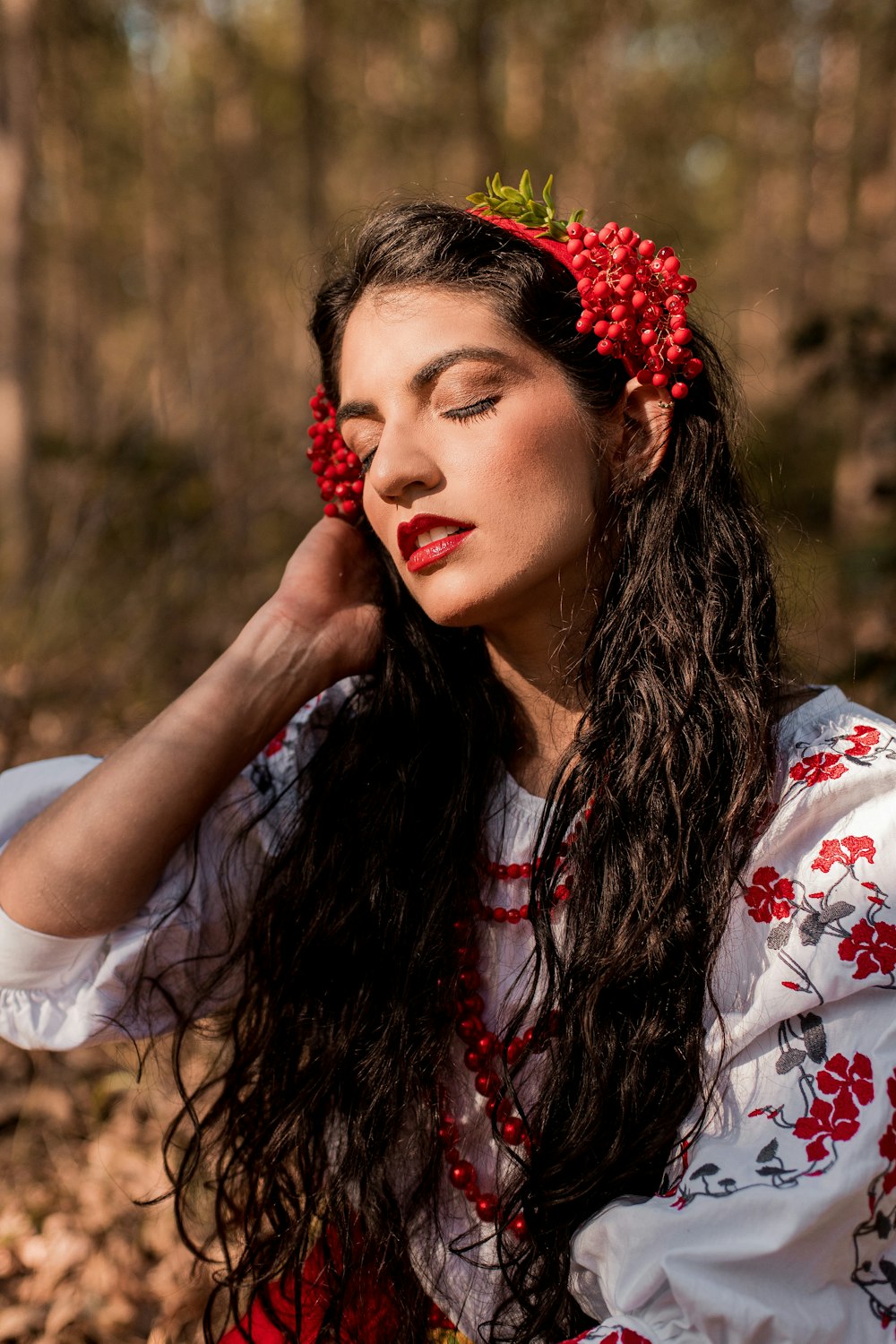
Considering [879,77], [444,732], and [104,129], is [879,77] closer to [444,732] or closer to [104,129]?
[444,732]

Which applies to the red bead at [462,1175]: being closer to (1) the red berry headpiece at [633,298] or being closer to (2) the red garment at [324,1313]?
(2) the red garment at [324,1313]

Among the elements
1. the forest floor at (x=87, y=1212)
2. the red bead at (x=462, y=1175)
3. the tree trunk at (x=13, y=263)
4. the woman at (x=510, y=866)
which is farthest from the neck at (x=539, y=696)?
the tree trunk at (x=13, y=263)

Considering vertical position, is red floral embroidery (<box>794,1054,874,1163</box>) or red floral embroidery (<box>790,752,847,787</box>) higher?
red floral embroidery (<box>790,752,847,787</box>)

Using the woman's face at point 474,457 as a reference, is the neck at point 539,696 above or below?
below

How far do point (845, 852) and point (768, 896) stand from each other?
0.12 meters

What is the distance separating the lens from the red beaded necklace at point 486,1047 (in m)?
1.68

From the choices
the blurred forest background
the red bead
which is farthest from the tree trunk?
the red bead

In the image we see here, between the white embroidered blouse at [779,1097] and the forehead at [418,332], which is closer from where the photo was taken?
the white embroidered blouse at [779,1097]

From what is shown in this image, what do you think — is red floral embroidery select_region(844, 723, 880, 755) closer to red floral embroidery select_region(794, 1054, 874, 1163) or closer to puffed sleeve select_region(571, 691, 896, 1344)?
puffed sleeve select_region(571, 691, 896, 1344)

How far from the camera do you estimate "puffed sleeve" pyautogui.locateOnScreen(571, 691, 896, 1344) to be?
1250 millimetres

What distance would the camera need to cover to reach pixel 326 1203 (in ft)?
6.00

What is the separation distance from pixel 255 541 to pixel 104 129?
12896 millimetres

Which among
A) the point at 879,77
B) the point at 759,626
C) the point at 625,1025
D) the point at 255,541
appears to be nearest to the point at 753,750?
the point at 759,626

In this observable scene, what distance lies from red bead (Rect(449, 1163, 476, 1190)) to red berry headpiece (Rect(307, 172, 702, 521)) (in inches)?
48.5
